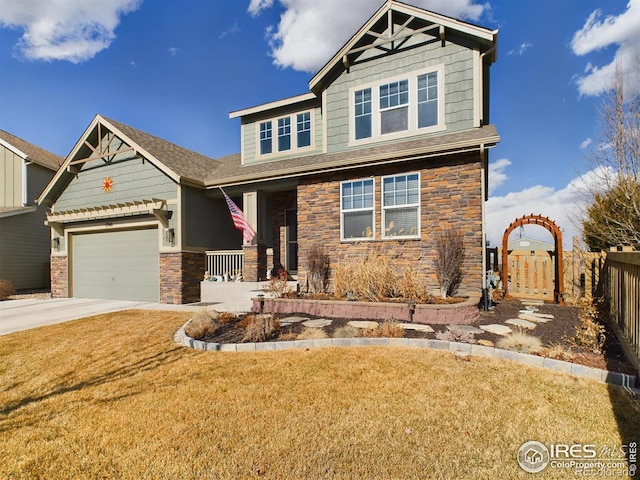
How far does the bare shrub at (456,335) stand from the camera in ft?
16.5

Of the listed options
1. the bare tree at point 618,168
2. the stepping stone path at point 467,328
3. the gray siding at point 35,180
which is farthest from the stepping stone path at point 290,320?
the gray siding at point 35,180

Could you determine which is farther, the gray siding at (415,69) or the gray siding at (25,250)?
the gray siding at (25,250)

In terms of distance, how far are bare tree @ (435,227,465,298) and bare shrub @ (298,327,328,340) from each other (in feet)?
12.3

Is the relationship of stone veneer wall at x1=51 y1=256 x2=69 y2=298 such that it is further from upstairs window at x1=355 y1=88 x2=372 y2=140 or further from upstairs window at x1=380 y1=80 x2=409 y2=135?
upstairs window at x1=380 y1=80 x2=409 y2=135

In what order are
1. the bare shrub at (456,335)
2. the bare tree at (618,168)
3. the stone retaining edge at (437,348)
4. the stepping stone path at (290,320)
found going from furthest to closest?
the bare tree at (618,168), the stepping stone path at (290,320), the bare shrub at (456,335), the stone retaining edge at (437,348)

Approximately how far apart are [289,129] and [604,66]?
34.6 feet

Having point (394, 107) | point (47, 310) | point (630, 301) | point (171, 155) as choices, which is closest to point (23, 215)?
point (47, 310)

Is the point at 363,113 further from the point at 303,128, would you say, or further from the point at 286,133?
the point at 286,133

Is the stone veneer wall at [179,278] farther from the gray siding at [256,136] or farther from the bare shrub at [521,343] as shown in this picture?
the bare shrub at [521,343]

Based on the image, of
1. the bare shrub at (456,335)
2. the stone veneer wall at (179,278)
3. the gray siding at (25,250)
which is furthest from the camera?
the gray siding at (25,250)

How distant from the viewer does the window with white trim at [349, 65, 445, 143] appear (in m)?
9.22

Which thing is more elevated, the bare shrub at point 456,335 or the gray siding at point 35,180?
the gray siding at point 35,180

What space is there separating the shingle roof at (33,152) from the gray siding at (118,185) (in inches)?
218

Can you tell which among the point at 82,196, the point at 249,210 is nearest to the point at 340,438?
the point at 249,210
